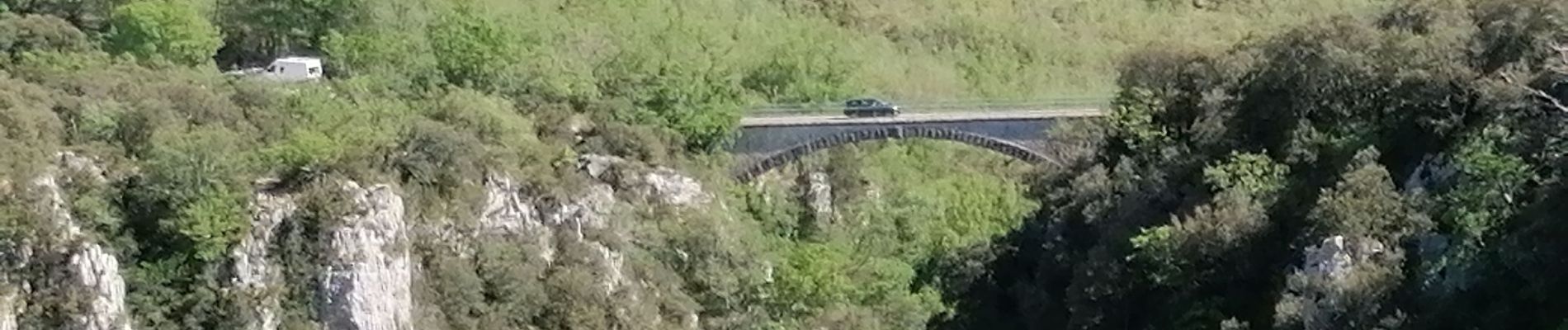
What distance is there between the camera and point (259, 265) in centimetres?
4116

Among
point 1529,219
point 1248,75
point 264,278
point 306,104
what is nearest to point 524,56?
point 306,104

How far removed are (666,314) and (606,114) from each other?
22.8 ft

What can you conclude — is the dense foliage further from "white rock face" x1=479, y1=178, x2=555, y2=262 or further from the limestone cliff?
the limestone cliff

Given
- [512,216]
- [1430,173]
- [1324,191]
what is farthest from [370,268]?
[1430,173]

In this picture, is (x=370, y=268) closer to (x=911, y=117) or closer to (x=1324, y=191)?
(x=911, y=117)

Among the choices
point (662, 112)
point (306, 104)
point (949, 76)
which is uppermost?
point (306, 104)

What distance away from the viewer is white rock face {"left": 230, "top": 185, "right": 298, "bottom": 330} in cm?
4081

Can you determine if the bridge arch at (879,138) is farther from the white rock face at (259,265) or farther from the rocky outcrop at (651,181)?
the white rock face at (259,265)

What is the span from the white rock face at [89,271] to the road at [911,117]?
1880 cm

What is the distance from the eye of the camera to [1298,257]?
103 ft

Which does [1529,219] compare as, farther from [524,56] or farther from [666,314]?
[524,56]

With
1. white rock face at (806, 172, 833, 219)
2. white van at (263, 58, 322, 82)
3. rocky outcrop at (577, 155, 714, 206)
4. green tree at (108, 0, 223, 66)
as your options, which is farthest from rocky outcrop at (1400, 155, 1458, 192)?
white rock face at (806, 172, 833, 219)

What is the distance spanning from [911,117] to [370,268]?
55.8ft

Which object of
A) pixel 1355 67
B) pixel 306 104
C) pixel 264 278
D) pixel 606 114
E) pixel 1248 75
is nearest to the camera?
pixel 1355 67
